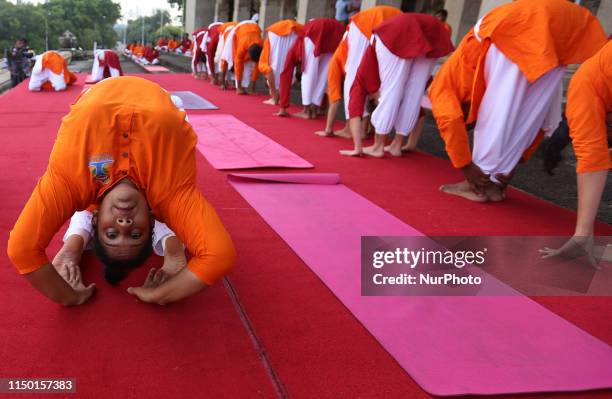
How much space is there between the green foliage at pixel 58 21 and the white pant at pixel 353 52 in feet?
95.8

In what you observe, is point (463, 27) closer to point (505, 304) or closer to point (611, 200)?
point (611, 200)

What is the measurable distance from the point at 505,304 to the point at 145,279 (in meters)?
1.29

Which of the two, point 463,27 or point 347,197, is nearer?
point 347,197

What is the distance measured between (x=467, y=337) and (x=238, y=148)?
2568 millimetres

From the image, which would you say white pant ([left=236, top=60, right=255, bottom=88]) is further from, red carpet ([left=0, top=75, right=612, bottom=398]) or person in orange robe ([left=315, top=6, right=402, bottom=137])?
red carpet ([left=0, top=75, right=612, bottom=398])

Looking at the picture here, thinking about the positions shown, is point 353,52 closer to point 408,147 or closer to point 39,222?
point 408,147

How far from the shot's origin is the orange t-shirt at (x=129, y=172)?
1.30m

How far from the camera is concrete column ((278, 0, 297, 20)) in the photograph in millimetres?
13789

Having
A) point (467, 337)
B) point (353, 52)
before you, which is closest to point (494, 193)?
point (467, 337)

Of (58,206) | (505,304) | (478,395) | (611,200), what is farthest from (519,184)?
(58,206)

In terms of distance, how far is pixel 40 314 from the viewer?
144 centimetres

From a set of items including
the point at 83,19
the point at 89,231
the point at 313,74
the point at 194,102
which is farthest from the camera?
the point at 83,19

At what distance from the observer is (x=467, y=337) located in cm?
149

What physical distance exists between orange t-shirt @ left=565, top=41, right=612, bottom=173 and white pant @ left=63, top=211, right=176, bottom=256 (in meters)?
1.69
